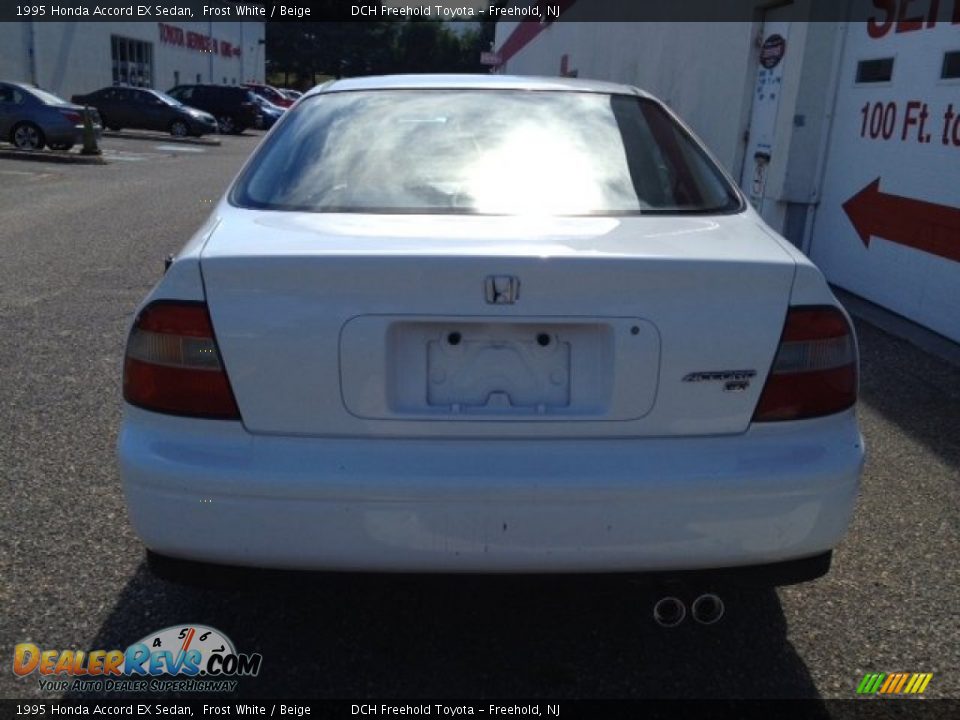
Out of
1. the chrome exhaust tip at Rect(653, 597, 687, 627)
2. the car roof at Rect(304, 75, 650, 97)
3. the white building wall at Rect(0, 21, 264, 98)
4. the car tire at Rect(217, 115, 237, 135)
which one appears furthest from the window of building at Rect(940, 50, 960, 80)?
the car tire at Rect(217, 115, 237, 135)

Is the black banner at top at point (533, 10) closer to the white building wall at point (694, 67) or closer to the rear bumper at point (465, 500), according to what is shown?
the white building wall at point (694, 67)

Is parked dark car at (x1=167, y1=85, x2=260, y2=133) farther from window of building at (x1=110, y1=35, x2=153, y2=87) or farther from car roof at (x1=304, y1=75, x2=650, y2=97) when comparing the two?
car roof at (x1=304, y1=75, x2=650, y2=97)

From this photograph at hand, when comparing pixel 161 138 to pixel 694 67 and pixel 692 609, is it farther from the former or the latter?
pixel 692 609

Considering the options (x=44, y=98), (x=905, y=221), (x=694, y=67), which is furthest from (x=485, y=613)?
(x=44, y=98)

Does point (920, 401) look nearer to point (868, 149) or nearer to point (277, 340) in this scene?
point (868, 149)

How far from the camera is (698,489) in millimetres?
2205

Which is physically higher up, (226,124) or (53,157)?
(53,157)

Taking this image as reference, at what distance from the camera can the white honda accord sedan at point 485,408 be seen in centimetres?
219

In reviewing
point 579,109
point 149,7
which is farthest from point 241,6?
point 579,109

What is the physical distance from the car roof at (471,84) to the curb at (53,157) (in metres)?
17.5

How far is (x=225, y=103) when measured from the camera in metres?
34.5

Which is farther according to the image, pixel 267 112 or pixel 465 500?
pixel 267 112

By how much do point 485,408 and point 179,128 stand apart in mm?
29840

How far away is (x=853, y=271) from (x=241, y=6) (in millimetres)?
51217
